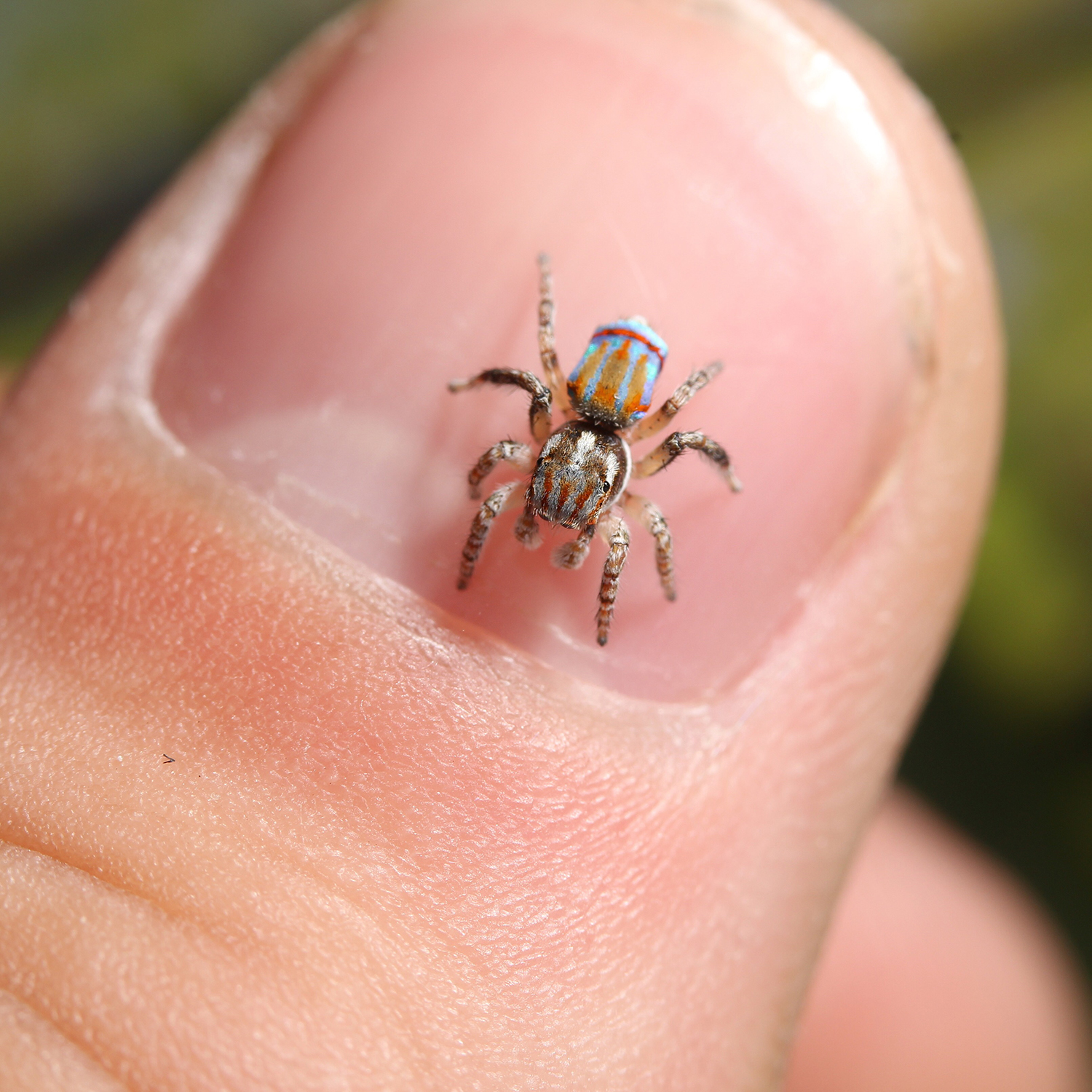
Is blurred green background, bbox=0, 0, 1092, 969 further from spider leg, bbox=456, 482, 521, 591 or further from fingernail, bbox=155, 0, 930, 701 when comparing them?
spider leg, bbox=456, 482, 521, 591

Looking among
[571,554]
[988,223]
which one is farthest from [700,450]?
[988,223]

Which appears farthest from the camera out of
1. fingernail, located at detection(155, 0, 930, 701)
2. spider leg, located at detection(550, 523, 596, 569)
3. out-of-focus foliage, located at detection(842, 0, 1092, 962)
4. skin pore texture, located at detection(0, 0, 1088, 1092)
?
out-of-focus foliage, located at detection(842, 0, 1092, 962)

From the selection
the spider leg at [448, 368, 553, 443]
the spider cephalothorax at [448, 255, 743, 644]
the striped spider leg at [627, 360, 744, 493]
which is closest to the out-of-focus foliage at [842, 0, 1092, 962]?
the striped spider leg at [627, 360, 744, 493]

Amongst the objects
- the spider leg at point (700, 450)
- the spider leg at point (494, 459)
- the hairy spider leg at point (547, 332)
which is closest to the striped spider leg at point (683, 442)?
the spider leg at point (700, 450)

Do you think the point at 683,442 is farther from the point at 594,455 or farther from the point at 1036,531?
the point at 1036,531

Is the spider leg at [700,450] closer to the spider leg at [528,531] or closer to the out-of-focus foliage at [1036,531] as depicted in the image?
the spider leg at [528,531]
